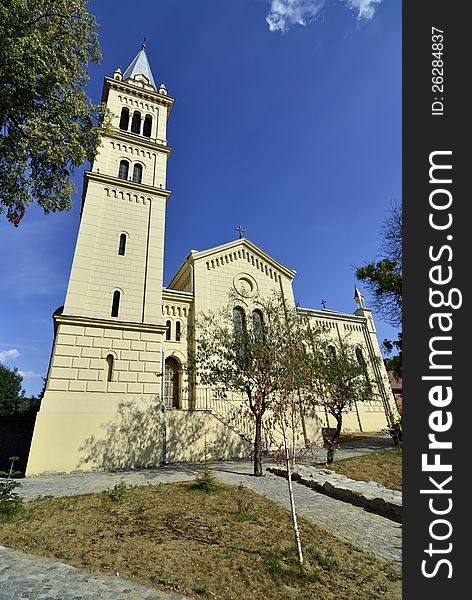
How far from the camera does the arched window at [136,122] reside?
20312 millimetres

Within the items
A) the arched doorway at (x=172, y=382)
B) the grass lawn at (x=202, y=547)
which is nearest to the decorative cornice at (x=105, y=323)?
the arched doorway at (x=172, y=382)

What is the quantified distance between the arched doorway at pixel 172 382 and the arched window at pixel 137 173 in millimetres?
11082

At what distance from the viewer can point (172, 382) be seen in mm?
19078

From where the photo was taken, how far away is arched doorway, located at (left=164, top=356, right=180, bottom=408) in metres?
18.3

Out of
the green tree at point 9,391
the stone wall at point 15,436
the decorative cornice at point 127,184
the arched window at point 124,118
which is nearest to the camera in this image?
the stone wall at point 15,436

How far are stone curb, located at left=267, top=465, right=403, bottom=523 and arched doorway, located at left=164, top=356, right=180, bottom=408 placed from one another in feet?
29.2

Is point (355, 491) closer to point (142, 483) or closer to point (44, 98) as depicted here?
point (142, 483)

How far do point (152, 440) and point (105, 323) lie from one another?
551 centimetres

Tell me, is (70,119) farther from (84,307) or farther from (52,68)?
(84,307)

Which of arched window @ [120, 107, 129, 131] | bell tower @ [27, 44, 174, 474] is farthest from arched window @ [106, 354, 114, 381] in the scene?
arched window @ [120, 107, 129, 131]

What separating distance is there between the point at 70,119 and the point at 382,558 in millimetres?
13484

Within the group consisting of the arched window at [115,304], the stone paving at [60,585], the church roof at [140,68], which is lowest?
the stone paving at [60,585]

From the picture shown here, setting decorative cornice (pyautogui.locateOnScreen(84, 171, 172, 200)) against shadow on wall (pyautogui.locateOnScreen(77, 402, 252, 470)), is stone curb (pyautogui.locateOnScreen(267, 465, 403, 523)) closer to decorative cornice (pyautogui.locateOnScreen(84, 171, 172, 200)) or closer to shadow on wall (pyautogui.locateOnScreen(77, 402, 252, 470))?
shadow on wall (pyautogui.locateOnScreen(77, 402, 252, 470))

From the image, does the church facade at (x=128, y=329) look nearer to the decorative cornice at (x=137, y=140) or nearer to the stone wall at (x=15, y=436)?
the decorative cornice at (x=137, y=140)
